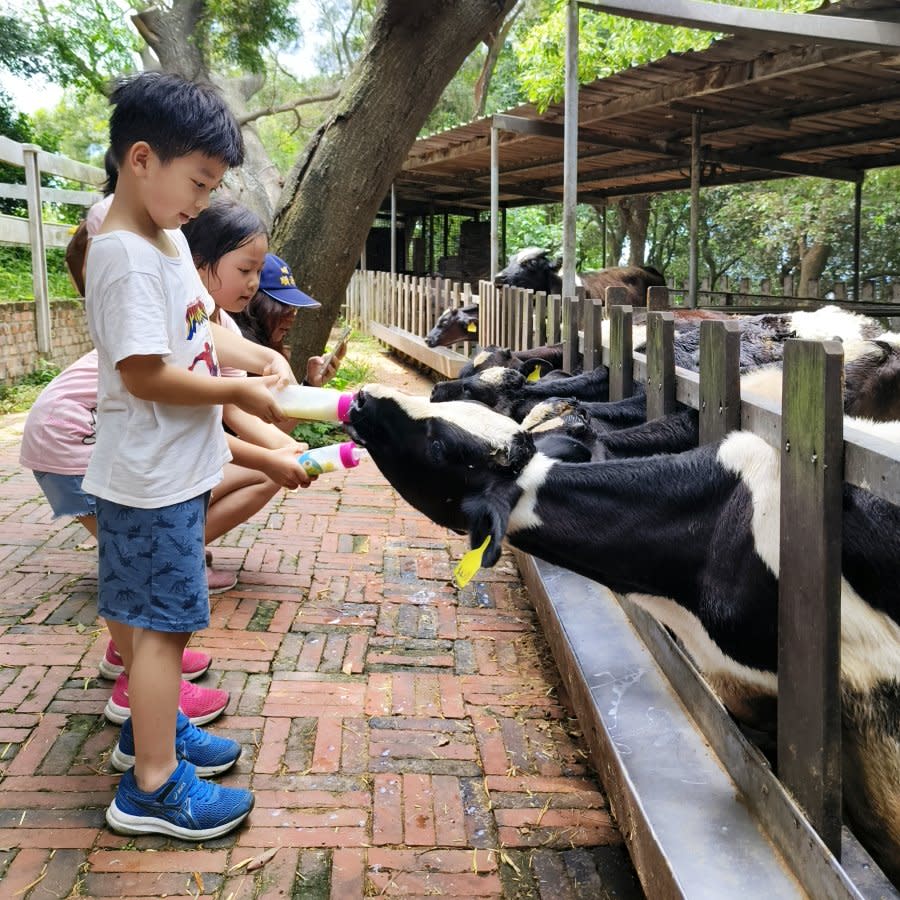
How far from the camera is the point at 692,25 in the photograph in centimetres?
571

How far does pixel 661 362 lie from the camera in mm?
3316

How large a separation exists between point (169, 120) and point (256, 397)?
694 millimetres

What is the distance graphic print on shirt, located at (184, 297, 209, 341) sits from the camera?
8.20 ft

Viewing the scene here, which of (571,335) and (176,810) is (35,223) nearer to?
(571,335)

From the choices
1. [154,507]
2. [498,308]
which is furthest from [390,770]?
[498,308]

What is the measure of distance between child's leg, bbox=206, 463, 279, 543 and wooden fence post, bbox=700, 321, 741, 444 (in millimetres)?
2024

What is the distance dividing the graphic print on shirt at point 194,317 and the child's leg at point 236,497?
1.55 meters

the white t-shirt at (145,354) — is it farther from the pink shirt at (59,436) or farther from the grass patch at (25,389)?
the grass patch at (25,389)

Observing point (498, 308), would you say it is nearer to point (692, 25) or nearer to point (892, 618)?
point (692, 25)

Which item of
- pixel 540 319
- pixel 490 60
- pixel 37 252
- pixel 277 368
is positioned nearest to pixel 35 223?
pixel 37 252

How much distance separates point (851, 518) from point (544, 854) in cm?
116

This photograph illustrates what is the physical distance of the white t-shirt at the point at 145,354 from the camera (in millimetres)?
2293

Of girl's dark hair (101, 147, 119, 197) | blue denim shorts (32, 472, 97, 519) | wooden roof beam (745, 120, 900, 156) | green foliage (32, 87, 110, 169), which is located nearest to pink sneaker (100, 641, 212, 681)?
blue denim shorts (32, 472, 97, 519)

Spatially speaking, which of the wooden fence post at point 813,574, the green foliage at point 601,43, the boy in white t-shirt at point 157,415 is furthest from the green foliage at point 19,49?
the wooden fence post at point 813,574
